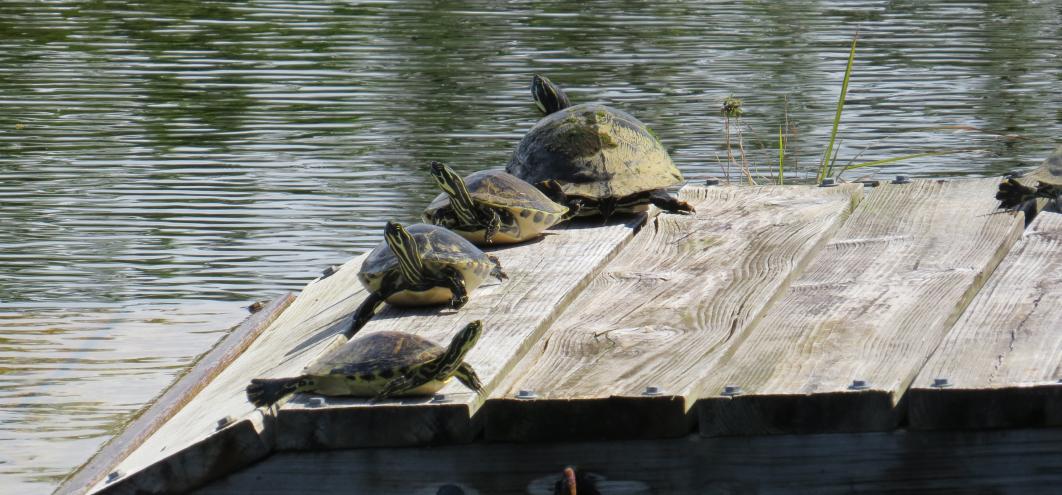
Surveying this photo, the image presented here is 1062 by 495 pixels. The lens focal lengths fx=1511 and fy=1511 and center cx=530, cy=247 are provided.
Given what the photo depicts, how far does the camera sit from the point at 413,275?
3.80 metres

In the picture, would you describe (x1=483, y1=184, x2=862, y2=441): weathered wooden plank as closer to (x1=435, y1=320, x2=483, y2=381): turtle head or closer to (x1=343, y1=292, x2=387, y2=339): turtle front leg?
(x1=435, y1=320, x2=483, y2=381): turtle head

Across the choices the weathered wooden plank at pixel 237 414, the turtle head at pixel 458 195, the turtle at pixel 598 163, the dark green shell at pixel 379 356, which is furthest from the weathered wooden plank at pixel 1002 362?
the turtle head at pixel 458 195

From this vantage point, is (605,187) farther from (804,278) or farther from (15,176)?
(15,176)

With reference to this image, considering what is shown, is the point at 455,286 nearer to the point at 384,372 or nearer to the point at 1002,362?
the point at 384,372

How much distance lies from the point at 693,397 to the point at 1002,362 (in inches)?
25.8

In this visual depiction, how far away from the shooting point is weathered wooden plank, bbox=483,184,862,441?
2.97m

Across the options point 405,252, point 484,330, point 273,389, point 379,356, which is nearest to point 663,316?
point 484,330

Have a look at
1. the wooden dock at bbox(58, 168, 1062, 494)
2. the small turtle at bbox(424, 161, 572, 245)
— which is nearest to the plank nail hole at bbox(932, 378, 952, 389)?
the wooden dock at bbox(58, 168, 1062, 494)

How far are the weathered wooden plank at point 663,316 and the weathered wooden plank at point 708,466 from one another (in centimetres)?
5

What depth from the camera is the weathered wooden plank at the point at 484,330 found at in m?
2.97

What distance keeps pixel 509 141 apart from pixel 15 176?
322cm

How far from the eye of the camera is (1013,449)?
2.93 meters

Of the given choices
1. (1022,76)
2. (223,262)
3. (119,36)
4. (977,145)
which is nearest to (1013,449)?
(223,262)

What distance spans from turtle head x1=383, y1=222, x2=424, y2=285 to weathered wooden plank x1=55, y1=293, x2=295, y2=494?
0.86 metres
